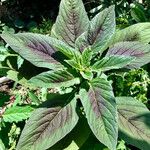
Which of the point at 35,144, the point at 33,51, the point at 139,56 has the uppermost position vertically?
the point at 33,51

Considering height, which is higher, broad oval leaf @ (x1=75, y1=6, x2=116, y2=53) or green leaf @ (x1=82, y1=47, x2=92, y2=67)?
broad oval leaf @ (x1=75, y1=6, x2=116, y2=53)

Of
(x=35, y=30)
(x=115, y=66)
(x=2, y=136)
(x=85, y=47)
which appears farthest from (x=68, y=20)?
(x=35, y=30)

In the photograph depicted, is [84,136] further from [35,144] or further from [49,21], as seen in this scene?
[49,21]

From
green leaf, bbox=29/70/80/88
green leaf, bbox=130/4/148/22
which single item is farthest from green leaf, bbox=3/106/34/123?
green leaf, bbox=130/4/148/22

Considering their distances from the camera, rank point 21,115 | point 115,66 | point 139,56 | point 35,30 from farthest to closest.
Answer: point 35,30 < point 21,115 < point 139,56 < point 115,66

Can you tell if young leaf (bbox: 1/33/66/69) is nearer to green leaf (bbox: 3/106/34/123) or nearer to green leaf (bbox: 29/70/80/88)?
green leaf (bbox: 29/70/80/88)

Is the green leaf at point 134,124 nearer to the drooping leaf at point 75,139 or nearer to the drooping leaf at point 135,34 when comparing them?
the drooping leaf at point 75,139

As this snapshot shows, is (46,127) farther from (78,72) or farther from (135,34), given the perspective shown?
(135,34)

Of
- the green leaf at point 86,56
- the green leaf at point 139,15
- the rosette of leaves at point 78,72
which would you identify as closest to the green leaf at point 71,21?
the rosette of leaves at point 78,72
